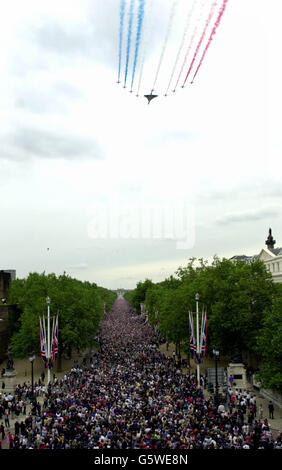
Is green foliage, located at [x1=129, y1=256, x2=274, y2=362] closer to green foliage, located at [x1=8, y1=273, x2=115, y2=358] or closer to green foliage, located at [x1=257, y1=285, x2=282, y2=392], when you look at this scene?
green foliage, located at [x1=257, y1=285, x2=282, y2=392]

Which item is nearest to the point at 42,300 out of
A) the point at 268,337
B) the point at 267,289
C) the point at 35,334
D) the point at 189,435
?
the point at 35,334

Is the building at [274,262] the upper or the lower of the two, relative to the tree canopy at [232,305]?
upper

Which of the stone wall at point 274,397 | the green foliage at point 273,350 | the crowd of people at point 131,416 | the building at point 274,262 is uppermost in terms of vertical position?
the building at point 274,262

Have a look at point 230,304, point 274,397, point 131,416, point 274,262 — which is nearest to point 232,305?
point 230,304

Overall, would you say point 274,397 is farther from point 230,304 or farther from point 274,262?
point 274,262

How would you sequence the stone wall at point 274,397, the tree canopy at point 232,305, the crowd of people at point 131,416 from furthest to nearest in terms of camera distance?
the tree canopy at point 232,305 < the stone wall at point 274,397 < the crowd of people at point 131,416

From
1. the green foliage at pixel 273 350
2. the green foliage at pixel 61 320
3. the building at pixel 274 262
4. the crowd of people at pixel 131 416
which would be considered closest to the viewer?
the crowd of people at pixel 131 416

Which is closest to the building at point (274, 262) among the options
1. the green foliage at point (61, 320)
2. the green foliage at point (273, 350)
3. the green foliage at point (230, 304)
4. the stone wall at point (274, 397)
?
the green foliage at point (230, 304)

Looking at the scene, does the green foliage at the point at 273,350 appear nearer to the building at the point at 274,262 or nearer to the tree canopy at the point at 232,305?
the tree canopy at the point at 232,305

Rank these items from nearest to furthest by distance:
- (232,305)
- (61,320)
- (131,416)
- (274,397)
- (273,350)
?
1. (131,416)
2. (273,350)
3. (274,397)
4. (232,305)
5. (61,320)
